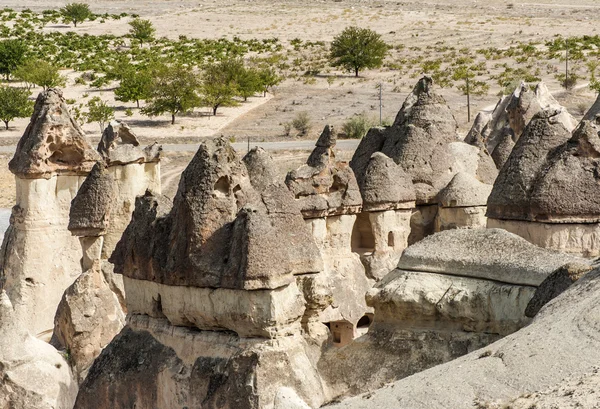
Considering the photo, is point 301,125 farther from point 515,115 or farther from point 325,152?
point 325,152

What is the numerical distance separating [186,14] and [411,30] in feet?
60.8

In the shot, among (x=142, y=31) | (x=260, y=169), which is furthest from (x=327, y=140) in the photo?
(x=142, y=31)

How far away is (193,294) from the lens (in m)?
14.0

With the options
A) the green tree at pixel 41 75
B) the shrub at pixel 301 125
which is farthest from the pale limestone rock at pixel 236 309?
the green tree at pixel 41 75

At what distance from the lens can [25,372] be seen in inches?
629

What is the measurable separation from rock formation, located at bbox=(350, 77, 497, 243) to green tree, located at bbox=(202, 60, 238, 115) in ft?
111

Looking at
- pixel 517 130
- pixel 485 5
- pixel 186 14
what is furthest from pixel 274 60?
pixel 517 130

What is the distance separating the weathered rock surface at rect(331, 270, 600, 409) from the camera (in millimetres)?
8711

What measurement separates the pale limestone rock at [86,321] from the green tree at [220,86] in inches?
1529

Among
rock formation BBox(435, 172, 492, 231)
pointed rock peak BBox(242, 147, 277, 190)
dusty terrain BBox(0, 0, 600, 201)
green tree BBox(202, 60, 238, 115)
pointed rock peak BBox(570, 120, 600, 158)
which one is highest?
pointed rock peak BBox(242, 147, 277, 190)

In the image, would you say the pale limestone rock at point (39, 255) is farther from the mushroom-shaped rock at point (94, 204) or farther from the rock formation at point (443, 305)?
the rock formation at point (443, 305)

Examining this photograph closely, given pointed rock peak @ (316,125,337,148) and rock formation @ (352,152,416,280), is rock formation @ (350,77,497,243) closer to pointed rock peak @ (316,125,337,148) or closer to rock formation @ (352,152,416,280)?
rock formation @ (352,152,416,280)

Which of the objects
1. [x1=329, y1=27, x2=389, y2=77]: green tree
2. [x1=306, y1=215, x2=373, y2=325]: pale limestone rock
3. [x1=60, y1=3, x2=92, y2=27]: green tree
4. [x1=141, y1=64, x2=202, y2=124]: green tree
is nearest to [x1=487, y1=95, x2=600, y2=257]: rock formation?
[x1=306, y1=215, x2=373, y2=325]: pale limestone rock

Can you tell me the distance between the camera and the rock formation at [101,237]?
1806cm
